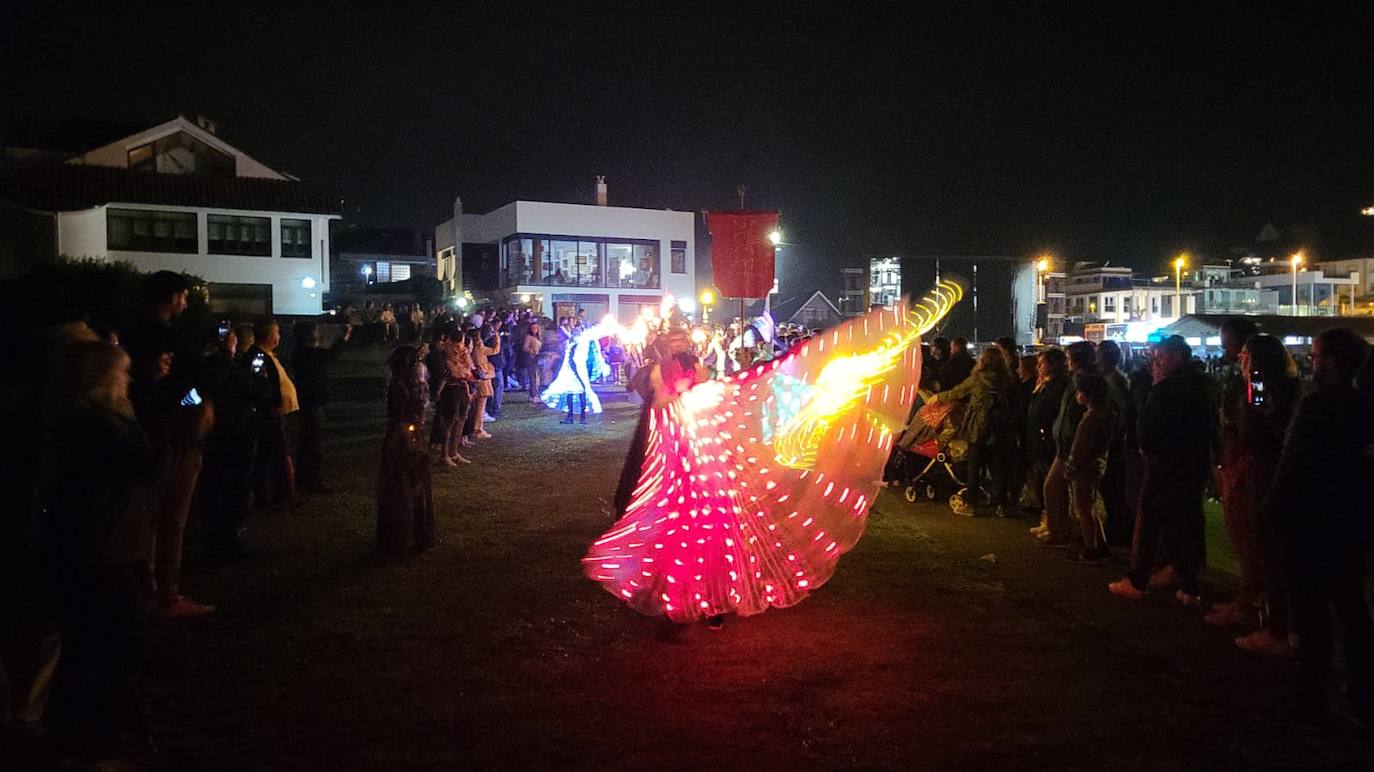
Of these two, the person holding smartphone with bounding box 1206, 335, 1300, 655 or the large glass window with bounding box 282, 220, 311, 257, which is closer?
the person holding smartphone with bounding box 1206, 335, 1300, 655

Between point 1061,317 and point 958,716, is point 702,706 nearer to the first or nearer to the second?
point 958,716

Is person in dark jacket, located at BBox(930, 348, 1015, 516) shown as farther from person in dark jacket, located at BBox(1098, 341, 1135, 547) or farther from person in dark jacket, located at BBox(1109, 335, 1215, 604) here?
person in dark jacket, located at BBox(1109, 335, 1215, 604)

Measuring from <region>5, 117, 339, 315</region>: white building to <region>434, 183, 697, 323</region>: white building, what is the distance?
10.6 metres

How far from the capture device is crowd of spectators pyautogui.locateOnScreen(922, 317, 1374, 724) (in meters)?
4.62

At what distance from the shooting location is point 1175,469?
21.7 ft

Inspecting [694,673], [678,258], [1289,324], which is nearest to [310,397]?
[694,673]

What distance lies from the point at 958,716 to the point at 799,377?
2.73m

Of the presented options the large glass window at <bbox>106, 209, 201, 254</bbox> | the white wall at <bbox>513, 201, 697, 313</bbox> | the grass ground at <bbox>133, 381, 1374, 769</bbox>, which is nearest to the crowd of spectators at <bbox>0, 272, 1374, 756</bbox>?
the grass ground at <bbox>133, 381, 1374, 769</bbox>

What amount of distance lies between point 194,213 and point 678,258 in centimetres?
2389

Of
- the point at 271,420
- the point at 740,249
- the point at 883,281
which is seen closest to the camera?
the point at 271,420

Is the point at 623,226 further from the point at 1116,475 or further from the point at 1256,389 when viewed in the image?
the point at 1256,389

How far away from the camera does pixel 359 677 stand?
5203mm

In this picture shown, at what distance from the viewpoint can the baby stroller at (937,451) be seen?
10094 mm

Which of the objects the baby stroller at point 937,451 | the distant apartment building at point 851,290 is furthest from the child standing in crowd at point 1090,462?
the distant apartment building at point 851,290
